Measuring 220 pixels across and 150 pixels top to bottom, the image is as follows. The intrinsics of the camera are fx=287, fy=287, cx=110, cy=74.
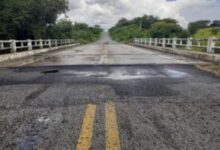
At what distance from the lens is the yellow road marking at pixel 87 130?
130 inches

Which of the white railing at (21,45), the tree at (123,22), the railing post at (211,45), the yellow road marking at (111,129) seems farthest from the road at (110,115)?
the tree at (123,22)

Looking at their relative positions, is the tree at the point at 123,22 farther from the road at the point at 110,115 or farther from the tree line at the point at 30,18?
the road at the point at 110,115

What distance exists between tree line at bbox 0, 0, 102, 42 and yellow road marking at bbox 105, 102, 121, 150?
2223cm

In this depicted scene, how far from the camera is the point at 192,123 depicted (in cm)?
409

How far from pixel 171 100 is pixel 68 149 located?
9.36ft

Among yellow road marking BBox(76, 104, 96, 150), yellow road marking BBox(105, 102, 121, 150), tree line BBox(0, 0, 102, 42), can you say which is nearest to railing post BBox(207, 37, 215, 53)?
yellow road marking BBox(105, 102, 121, 150)

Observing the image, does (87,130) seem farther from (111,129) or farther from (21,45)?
(21,45)

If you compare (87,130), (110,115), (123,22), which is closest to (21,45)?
(110,115)

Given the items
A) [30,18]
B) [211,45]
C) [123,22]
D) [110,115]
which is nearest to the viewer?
[110,115]

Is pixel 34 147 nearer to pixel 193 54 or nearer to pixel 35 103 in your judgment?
pixel 35 103

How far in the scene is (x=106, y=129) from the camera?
3.84 metres

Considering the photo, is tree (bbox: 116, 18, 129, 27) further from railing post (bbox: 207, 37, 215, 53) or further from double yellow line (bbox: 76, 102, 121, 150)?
double yellow line (bbox: 76, 102, 121, 150)

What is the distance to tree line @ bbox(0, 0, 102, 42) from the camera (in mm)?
26203

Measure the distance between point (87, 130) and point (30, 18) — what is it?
95.0 ft
